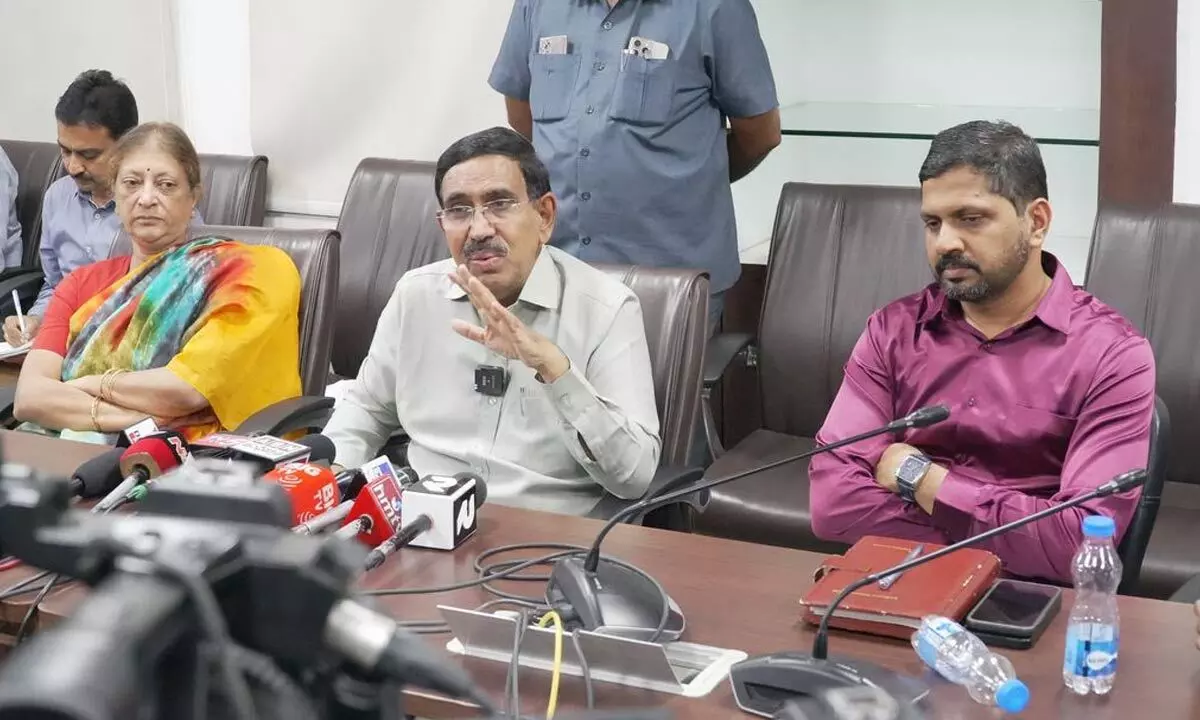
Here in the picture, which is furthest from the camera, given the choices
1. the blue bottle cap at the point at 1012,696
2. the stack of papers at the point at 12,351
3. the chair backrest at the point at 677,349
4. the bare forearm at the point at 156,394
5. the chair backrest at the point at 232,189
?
the chair backrest at the point at 232,189

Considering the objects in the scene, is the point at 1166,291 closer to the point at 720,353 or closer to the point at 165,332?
the point at 720,353

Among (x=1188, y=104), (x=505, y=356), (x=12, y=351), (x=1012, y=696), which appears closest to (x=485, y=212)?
(x=505, y=356)

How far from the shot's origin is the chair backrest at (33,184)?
453 centimetres

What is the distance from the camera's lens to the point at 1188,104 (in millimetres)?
3051

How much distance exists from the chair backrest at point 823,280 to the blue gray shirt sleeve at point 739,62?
21 centimetres

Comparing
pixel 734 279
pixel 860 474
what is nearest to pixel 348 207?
pixel 734 279

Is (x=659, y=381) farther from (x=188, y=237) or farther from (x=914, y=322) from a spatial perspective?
(x=188, y=237)

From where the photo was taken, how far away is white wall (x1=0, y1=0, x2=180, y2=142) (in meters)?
4.44

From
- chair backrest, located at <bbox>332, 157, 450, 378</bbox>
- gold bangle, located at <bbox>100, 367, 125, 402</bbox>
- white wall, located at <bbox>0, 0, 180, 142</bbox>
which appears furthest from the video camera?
white wall, located at <bbox>0, 0, 180, 142</bbox>

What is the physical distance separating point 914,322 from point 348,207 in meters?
1.82

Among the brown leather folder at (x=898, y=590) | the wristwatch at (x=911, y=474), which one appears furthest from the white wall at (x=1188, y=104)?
the brown leather folder at (x=898, y=590)

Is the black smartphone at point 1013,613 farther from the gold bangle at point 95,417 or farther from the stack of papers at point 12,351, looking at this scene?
the stack of papers at point 12,351

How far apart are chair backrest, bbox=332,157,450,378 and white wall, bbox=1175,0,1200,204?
5.52 feet

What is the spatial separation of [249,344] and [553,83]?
901 millimetres
